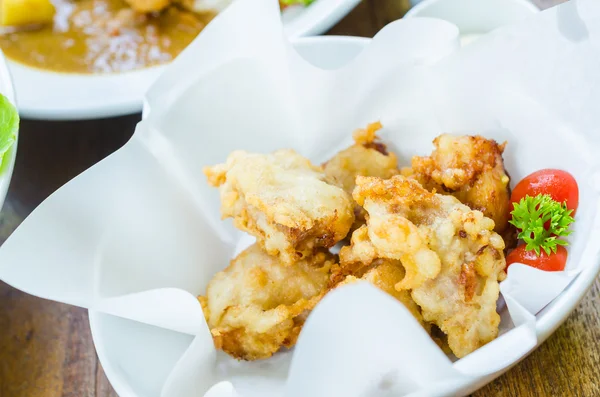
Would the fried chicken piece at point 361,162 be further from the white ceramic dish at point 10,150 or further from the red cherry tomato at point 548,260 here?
the white ceramic dish at point 10,150

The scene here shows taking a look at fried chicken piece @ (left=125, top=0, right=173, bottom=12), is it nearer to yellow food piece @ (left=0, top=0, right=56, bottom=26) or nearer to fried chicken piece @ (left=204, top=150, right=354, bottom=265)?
yellow food piece @ (left=0, top=0, right=56, bottom=26)

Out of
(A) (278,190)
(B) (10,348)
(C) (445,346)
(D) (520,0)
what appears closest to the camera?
(C) (445,346)

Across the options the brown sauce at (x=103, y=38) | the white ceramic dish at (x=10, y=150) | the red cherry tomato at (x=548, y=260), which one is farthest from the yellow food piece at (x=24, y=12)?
the red cherry tomato at (x=548, y=260)

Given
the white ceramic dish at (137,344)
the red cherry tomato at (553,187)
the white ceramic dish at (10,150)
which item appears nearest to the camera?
the white ceramic dish at (137,344)

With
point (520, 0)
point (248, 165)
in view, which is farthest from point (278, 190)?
point (520, 0)

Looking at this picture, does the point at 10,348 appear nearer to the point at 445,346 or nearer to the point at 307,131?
the point at 307,131

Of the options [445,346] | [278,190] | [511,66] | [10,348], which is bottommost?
[10,348]
